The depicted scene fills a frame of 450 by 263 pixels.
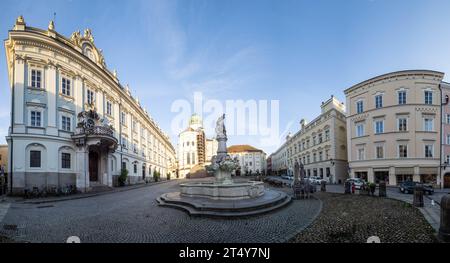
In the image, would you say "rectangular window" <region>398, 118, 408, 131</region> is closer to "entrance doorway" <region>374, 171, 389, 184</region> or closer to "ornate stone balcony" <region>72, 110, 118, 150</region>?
"entrance doorway" <region>374, 171, 389, 184</region>

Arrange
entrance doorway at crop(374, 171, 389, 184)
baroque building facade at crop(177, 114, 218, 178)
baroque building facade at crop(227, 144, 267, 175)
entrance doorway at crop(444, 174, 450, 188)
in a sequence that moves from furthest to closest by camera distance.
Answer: baroque building facade at crop(227, 144, 267, 175) → baroque building facade at crop(177, 114, 218, 178) → entrance doorway at crop(374, 171, 389, 184) → entrance doorway at crop(444, 174, 450, 188)

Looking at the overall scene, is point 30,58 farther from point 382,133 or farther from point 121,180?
point 382,133

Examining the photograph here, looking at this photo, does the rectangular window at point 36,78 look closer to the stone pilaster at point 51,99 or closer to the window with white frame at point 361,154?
the stone pilaster at point 51,99

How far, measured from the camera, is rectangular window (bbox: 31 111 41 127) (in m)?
20.0

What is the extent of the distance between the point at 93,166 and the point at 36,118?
25.6 ft

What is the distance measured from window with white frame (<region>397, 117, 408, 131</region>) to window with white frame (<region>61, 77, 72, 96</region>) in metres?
38.5

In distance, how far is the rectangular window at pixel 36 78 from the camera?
20219 mm

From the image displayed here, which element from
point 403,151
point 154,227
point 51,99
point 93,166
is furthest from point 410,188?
point 51,99

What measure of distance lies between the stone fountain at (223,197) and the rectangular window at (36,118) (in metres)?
15.4

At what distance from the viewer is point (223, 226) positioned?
7727 mm

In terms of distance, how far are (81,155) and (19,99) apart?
696 cm

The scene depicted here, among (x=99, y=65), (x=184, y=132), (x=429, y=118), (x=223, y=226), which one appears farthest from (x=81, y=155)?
→ (x=184, y=132)

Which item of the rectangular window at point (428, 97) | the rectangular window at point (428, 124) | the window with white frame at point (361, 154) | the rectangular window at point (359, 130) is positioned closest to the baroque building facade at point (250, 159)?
the window with white frame at point (361, 154)

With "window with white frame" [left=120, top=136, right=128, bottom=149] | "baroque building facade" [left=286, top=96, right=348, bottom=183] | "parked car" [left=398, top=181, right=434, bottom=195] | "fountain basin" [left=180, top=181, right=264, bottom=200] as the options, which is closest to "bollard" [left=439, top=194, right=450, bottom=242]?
Result: "fountain basin" [left=180, top=181, right=264, bottom=200]
